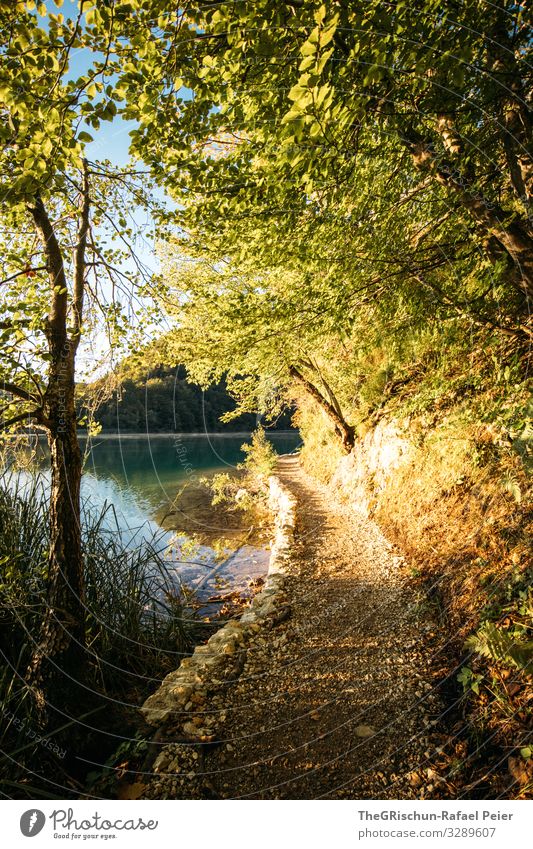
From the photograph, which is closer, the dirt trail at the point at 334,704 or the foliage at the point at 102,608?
the dirt trail at the point at 334,704

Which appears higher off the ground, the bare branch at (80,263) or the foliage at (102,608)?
the bare branch at (80,263)

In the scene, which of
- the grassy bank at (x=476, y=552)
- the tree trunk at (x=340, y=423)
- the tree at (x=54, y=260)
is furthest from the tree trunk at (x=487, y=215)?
the tree trunk at (x=340, y=423)

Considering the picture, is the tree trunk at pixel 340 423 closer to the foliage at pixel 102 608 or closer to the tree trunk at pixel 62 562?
the foliage at pixel 102 608

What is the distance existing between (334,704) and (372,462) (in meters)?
5.55

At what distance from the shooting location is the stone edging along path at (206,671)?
8.66 ft

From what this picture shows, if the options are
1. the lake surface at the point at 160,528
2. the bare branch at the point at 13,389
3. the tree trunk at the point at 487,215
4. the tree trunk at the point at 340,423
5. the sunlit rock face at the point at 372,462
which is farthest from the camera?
the tree trunk at the point at 340,423

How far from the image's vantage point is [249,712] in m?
2.71

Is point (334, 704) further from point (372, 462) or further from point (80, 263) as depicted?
point (372, 462)

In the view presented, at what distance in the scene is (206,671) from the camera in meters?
3.12

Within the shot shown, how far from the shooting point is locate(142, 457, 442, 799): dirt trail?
2.13 metres
